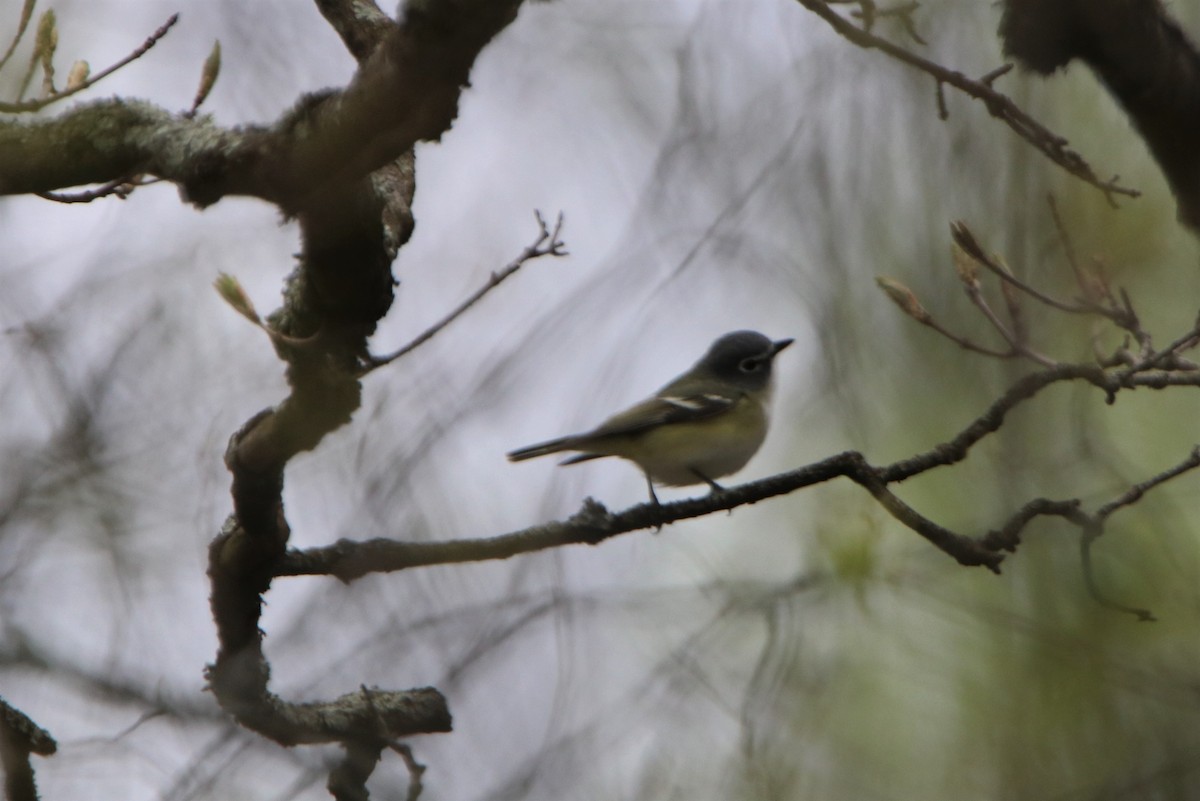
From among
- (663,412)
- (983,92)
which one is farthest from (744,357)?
(983,92)

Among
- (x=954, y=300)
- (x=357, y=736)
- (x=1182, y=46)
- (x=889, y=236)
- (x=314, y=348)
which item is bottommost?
(x=357, y=736)

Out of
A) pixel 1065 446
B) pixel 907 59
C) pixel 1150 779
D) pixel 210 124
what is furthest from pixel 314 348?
pixel 1065 446

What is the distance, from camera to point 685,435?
5.81m

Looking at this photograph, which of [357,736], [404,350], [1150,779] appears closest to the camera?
[404,350]

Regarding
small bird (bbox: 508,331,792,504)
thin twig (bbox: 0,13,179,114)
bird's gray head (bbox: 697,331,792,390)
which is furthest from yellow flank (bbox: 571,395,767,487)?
thin twig (bbox: 0,13,179,114)

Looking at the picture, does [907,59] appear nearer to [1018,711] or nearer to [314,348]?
[314,348]

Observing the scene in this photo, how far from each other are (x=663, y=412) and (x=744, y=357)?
3.57 ft

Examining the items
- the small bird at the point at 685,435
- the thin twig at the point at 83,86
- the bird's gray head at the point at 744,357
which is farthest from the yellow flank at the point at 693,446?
the thin twig at the point at 83,86

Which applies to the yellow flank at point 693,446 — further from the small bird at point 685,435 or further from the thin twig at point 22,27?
the thin twig at point 22,27

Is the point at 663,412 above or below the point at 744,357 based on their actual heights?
below

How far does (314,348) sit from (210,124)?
0.52m

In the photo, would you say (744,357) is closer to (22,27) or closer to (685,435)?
(685,435)

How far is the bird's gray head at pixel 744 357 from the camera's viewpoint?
Answer: 21.7ft

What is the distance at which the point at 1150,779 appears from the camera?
4383 millimetres
